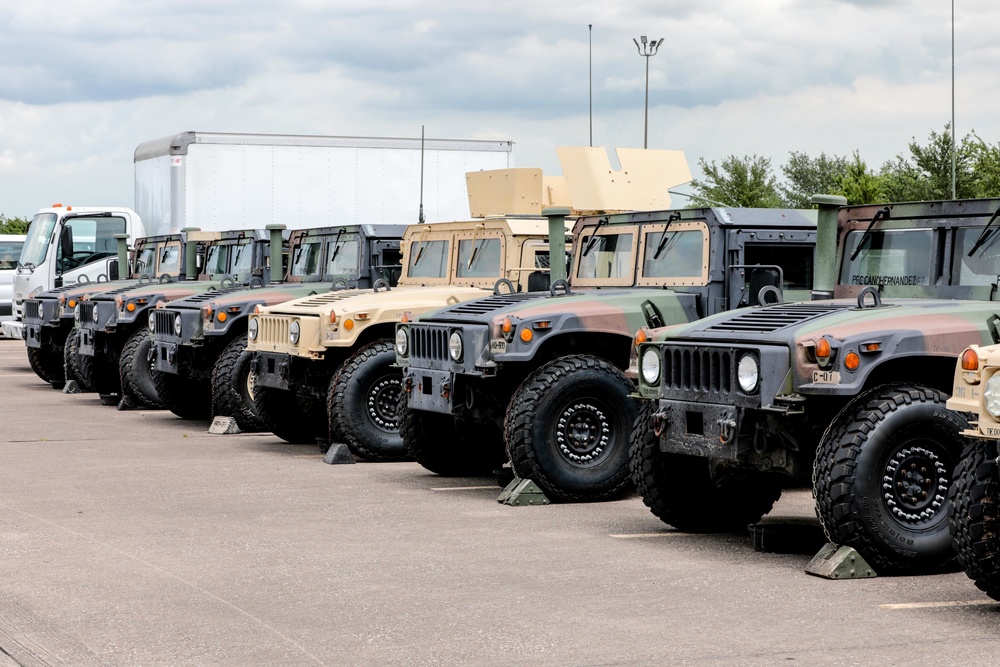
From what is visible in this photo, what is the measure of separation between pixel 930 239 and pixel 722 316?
1.35m

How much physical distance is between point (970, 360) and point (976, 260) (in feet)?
8.49

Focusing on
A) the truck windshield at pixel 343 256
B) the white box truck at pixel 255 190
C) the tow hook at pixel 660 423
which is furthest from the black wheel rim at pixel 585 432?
the white box truck at pixel 255 190

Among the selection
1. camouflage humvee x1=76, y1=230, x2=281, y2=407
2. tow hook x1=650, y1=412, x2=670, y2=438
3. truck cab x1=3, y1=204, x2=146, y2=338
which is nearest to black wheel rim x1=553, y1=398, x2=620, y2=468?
tow hook x1=650, y1=412, x2=670, y2=438

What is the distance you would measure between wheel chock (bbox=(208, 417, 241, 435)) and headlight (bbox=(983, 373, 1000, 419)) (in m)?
9.20

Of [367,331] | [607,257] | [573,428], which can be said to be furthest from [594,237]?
[573,428]

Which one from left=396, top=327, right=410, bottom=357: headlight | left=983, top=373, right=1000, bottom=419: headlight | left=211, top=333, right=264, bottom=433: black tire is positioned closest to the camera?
left=983, top=373, right=1000, bottom=419: headlight

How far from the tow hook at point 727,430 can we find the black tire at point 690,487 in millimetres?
609

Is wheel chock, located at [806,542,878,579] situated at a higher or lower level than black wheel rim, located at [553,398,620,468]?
lower

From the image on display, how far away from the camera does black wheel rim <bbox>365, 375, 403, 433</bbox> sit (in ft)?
38.6

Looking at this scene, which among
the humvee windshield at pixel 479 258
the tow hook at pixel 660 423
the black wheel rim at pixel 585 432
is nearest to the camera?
the tow hook at pixel 660 423

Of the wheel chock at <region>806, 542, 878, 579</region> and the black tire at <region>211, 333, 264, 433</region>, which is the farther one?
the black tire at <region>211, 333, 264, 433</region>

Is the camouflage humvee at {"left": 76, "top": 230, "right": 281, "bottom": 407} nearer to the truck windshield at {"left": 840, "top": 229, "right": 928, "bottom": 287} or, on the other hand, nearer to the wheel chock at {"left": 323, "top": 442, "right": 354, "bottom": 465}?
the wheel chock at {"left": 323, "top": 442, "right": 354, "bottom": 465}

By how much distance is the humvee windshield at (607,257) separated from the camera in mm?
10859

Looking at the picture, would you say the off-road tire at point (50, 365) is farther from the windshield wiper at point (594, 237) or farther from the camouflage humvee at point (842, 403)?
the camouflage humvee at point (842, 403)
